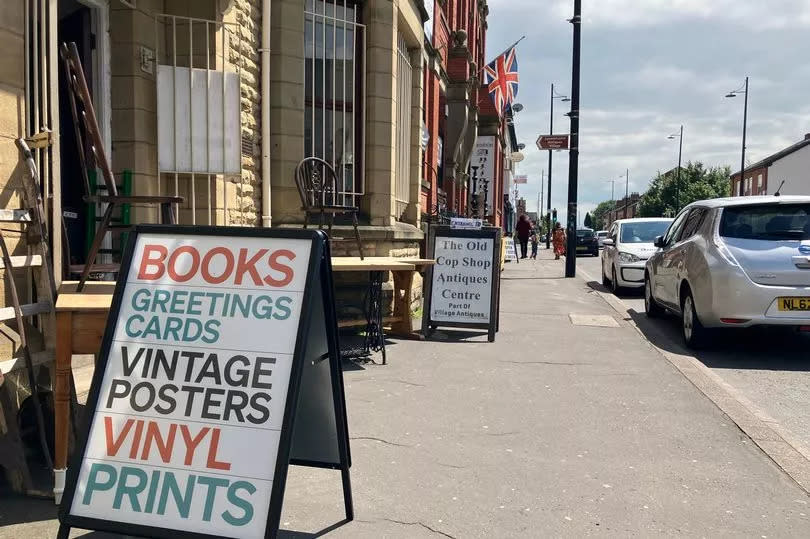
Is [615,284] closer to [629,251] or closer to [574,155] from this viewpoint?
[629,251]

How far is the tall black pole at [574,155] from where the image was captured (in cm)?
1766

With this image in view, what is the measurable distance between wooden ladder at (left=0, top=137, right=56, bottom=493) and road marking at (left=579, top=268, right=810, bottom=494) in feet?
13.0

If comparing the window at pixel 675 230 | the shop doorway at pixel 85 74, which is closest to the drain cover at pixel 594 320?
the window at pixel 675 230

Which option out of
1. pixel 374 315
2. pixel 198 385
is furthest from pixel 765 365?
pixel 198 385

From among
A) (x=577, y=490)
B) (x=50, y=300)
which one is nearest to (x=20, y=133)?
(x=50, y=300)

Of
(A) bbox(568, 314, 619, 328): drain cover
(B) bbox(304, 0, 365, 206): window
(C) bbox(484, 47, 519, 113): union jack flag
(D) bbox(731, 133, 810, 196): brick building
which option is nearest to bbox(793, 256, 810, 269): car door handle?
(A) bbox(568, 314, 619, 328): drain cover

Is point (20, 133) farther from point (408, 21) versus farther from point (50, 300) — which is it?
point (408, 21)

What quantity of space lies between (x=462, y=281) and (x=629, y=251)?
6482 mm

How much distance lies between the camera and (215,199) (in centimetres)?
647

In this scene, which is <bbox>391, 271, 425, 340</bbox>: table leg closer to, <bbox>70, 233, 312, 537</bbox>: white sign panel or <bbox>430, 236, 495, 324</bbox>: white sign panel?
<bbox>430, 236, 495, 324</bbox>: white sign panel

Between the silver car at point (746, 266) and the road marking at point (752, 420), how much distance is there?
0.60m

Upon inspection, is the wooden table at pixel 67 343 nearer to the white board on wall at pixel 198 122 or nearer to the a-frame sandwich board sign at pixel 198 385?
the a-frame sandwich board sign at pixel 198 385

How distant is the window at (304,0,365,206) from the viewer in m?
8.33

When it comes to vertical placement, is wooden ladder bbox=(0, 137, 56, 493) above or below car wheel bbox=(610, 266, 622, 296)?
above
